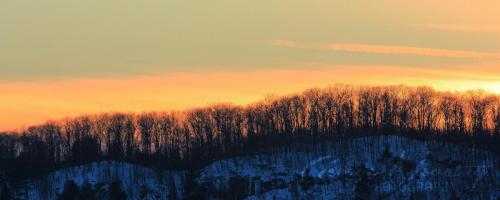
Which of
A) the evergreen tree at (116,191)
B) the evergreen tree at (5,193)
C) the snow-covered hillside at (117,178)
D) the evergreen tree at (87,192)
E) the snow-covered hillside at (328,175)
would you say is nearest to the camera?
the snow-covered hillside at (328,175)

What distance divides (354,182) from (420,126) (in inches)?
1091

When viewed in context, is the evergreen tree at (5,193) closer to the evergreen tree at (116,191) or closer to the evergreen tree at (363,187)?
the evergreen tree at (116,191)

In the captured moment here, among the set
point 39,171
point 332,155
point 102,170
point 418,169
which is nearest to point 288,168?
point 332,155

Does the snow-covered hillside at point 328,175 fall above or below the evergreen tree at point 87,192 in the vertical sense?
above

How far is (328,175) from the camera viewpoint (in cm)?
16338

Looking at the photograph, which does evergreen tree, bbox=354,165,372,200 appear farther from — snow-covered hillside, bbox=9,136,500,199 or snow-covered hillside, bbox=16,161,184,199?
snow-covered hillside, bbox=16,161,184,199

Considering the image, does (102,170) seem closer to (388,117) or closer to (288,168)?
(288,168)

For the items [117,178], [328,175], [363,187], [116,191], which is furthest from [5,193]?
[363,187]

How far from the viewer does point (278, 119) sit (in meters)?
200

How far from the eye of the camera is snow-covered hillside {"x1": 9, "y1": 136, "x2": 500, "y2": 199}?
15325cm

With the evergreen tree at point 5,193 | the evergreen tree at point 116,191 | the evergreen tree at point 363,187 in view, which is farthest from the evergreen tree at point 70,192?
the evergreen tree at point 363,187

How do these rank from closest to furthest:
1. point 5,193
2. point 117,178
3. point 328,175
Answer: point 328,175
point 5,193
point 117,178

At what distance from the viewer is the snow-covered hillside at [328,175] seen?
153m

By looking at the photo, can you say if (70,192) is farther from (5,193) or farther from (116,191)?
(5,193)
